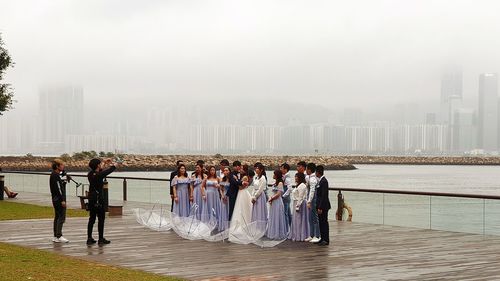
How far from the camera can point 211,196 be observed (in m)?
21.0

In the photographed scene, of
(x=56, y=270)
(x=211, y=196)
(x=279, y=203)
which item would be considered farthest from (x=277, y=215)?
(x=56, y=270)

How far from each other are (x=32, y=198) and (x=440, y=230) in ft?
62.3

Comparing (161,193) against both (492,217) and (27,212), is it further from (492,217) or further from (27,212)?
(492,217)

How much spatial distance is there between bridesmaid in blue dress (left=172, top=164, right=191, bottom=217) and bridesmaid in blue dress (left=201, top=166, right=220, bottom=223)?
34.6 inches

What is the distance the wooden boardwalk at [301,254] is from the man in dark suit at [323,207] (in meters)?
0.37

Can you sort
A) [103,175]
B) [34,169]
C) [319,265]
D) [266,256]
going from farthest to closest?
[34,169], [103,175], [266,256], [319,265]

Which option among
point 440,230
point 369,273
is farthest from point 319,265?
point 440,230

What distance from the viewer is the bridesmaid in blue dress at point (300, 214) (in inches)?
730

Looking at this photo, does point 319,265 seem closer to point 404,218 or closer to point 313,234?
point 313,234

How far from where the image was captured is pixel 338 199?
956 inches

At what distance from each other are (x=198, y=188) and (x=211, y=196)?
59 centimetres

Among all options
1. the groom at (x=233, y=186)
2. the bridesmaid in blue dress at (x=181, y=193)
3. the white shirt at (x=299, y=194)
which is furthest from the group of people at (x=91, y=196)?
the bridesmaid in blue dress at (x=181, y=193)

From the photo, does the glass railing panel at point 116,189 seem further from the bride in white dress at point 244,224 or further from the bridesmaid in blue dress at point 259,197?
the bridesmaid in blue dress at point 259,197

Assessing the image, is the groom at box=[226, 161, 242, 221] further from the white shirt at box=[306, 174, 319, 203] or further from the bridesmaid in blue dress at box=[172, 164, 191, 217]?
the bridesmaid in blue dress at box=[172, 164, 191, 217]
